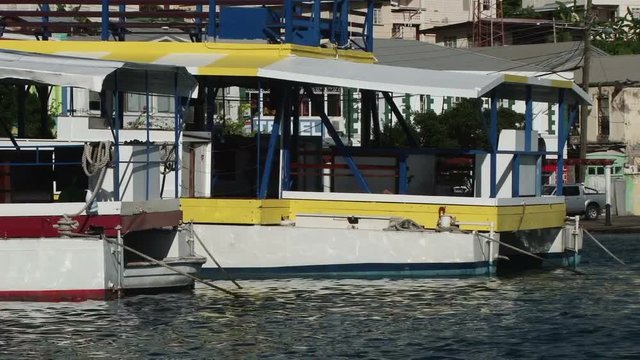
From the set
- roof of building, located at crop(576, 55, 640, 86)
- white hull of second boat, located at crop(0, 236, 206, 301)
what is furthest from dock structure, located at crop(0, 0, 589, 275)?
roof of building, located at crop(576, 55, 640, 86)

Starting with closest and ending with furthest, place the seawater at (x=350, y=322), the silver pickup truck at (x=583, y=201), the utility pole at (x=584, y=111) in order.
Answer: the seawater at (x=350, y=322), the silver pickup truck at (x=583, y=201), the utility pole at (x=584, y=111)

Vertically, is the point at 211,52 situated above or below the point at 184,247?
above

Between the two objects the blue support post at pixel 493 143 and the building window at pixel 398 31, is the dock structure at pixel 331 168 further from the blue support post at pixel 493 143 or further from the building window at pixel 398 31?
the building window at pixel 398 31

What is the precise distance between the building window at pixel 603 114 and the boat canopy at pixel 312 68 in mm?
31693

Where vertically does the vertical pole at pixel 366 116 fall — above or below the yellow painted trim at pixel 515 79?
below

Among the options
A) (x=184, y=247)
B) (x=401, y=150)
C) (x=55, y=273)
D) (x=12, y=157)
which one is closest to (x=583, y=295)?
(x=401, y=150)

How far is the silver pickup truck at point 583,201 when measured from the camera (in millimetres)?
53219

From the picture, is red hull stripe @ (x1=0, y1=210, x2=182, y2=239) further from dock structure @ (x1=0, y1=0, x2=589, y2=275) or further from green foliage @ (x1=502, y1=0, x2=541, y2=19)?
green foliage @ (x1=502, y1=0, x2=541, y2=19)

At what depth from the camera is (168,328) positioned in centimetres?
2348

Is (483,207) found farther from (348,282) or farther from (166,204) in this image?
(166,204)

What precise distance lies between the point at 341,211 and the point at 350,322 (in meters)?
7.17

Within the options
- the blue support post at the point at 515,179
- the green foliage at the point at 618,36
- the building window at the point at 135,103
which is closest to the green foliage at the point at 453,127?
the building window at the point at 135,103

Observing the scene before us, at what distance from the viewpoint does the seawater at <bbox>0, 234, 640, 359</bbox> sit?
2144 cm

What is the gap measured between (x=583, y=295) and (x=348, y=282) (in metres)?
4.77
